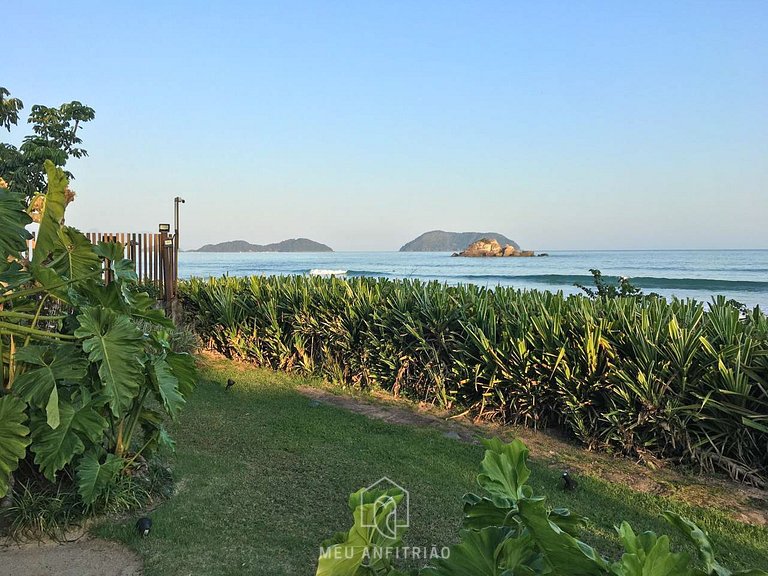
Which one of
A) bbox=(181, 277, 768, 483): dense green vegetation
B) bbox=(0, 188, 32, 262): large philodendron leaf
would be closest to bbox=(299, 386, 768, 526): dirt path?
bbox=(181, 277, 768, 483): dense green vegetation

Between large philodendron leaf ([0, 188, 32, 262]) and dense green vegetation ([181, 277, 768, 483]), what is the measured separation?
13.0 ft

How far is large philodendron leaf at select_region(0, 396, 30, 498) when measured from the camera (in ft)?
9.02

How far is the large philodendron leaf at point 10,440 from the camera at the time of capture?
275cm

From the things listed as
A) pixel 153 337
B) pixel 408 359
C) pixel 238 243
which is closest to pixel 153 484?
pixel 153 337

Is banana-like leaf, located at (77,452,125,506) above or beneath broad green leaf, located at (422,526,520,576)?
beneath

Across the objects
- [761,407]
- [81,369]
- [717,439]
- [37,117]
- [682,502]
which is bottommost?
[682,502]

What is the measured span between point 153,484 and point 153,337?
986 mm

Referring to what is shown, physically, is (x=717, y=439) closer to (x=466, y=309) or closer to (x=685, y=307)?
(x=685, y=307)

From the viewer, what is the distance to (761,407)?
4156 millimetres

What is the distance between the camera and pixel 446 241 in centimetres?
9769

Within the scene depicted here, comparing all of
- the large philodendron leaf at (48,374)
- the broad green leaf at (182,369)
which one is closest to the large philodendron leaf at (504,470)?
the large philodendron leaf at (48,374)

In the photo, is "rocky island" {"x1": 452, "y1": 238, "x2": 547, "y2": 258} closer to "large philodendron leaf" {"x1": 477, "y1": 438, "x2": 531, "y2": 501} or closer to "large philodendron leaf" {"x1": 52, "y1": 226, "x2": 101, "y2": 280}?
"large philodendron leaf" {"x1": 52, "y1": 226, "x2": 101, "y2": 280}

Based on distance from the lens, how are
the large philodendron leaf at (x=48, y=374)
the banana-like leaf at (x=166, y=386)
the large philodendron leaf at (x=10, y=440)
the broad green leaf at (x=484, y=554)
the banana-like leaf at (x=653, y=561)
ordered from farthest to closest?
the banana-like leaf at (x=166, y=386) → the large philodendron leaf at (x=48, y=374) → the large philodendron leaf at (x=10, y=440) → the broad green leaf at (x=484, y=554) → the banana-like leaf at (x=653, y=561)

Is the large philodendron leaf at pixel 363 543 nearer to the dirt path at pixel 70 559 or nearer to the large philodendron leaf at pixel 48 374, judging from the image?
the dirt path at pixel 70 559
